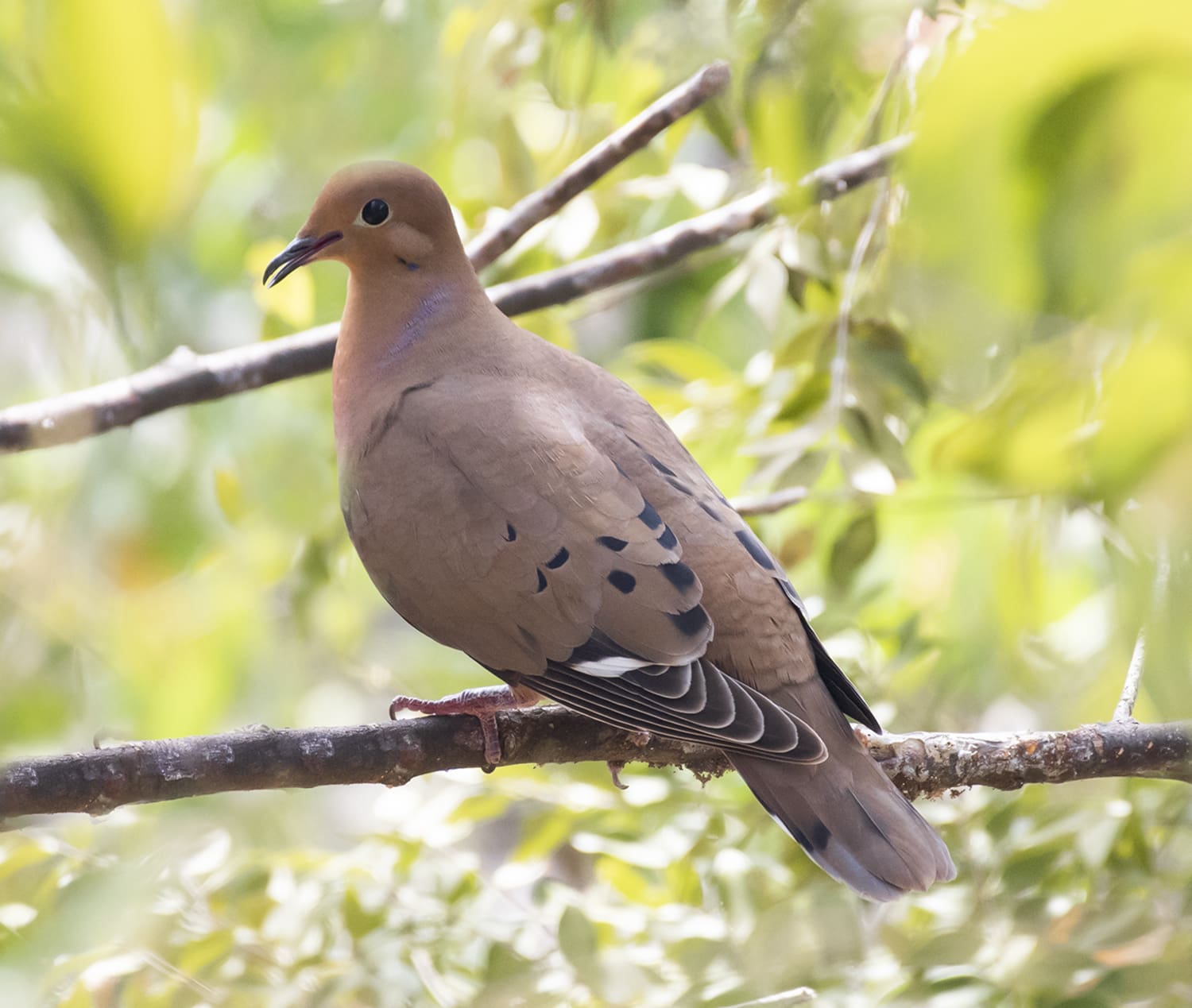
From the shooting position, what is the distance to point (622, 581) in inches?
59.6

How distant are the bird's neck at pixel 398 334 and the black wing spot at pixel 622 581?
454mm

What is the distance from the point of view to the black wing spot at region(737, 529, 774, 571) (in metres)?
1.62

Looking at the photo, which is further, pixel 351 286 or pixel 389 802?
pixel 351 286

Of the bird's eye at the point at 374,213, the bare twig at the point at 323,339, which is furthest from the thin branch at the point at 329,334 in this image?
the bird's eye at the point at 374,213

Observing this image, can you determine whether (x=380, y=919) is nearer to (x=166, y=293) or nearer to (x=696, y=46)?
(x=696, y=46)

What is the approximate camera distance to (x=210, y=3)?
343mm

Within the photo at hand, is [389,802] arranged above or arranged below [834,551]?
below

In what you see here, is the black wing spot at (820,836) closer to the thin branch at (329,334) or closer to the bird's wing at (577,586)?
the bird's wing at (577,586)

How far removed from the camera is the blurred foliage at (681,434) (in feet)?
0.89

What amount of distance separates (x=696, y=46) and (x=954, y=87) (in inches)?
14.0

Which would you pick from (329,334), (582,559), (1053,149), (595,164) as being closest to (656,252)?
(595,164)

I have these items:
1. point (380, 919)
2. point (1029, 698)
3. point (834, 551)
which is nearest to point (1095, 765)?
point (834, 551)

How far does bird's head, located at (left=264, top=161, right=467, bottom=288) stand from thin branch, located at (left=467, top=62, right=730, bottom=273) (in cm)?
15

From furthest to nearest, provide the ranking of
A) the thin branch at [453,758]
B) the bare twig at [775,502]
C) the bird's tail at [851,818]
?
the bare twig at [775,502] < the bird's tail at [851,818] < the thin branch at [453,758]
